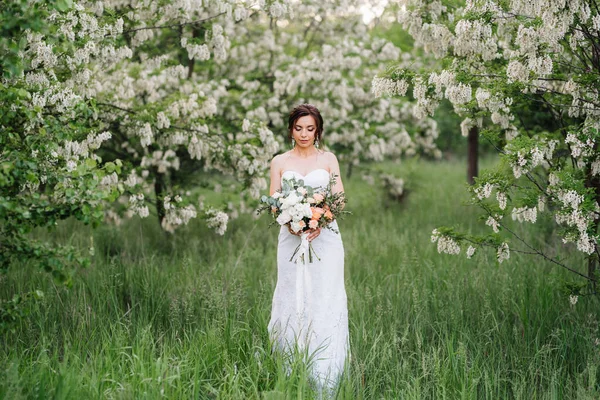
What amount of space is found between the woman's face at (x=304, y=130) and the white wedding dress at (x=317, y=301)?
0.28 m

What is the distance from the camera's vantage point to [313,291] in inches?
195

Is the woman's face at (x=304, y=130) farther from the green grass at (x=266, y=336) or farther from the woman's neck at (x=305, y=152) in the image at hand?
the green grass at (x=266, y=336)

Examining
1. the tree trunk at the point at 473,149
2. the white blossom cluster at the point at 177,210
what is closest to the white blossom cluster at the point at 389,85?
the white blossom cluster at the point at 177,210

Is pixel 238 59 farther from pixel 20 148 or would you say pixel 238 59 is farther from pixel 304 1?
pixel 20 148

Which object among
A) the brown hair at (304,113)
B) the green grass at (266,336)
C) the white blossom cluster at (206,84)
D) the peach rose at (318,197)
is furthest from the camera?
the white blossom cluster at (206,84)

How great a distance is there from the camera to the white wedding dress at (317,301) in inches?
193

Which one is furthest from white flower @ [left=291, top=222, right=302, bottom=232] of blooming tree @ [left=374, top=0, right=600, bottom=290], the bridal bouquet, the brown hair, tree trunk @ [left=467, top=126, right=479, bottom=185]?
tree trunk @ [left=467, top=126, right=479, bottom=185]

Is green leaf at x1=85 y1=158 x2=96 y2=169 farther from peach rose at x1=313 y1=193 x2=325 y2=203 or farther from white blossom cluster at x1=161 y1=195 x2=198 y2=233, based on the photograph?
white blossom cluster at x1=161 y1=195 x2=198 y2=233

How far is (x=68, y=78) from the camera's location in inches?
243

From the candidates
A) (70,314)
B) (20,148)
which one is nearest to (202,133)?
(70,314)

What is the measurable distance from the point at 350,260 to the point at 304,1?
531 cm

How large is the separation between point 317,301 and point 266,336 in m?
0.56

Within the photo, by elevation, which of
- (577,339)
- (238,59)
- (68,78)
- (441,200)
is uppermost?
(238,59)

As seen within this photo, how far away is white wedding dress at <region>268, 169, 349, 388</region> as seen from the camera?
4.90 metres
